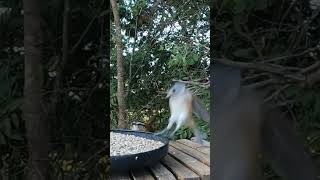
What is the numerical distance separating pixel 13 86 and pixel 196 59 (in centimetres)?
62

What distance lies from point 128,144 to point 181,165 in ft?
0.67

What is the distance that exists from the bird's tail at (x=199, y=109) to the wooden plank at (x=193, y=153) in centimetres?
12

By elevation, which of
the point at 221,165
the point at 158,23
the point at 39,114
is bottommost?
the point at 221,165

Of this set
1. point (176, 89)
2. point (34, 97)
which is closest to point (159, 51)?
point (176, 89)

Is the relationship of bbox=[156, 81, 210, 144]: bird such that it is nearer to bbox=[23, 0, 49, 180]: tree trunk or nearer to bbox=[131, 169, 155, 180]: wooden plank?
bbox=[131, 169, 155, 180]: wooden plank

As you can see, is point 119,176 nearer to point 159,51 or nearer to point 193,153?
point 193,153

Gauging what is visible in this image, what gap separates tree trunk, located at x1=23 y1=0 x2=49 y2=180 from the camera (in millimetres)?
1780

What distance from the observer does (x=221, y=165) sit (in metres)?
1.89

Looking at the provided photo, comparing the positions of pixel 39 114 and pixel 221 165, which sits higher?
pixel 39 114

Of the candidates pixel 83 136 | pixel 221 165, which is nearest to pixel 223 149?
pixel 221 165

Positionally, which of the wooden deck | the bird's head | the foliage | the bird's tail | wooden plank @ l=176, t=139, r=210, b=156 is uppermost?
the foliage

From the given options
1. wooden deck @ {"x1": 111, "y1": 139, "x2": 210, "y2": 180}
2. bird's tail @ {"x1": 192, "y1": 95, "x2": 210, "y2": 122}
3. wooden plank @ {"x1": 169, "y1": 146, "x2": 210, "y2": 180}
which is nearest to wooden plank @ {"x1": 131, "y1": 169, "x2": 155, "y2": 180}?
wooden deck @ {"x1": 111, "y1": 139, "x2": 210, "y2": 180}

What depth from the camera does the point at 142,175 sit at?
1.90 metres

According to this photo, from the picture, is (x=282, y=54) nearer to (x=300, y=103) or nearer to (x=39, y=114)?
(x=300, y=103)
